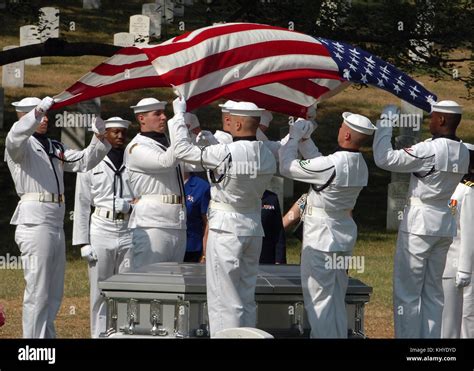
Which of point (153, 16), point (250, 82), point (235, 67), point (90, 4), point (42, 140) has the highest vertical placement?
point (90, 4)

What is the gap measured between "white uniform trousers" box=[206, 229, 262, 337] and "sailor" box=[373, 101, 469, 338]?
125 cm

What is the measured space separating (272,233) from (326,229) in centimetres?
189

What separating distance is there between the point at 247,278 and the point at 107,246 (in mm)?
2396

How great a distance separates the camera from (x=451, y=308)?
452 inches

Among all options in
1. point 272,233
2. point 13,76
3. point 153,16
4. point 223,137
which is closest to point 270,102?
point 223,137

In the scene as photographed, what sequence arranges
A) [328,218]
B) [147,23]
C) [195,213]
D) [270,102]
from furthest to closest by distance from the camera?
[147,23] → [195,213] → [270,102] → [328,218]

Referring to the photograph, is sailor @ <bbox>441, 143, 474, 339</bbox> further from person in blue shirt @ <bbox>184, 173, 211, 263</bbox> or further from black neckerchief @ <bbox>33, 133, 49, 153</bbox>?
black neckerchief @ <bbox>33, 133, 49, 153</bbox>

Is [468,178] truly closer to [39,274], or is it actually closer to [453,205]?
[453,205]

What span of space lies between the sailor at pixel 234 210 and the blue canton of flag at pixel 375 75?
94cm

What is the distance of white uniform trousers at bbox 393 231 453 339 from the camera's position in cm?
1078

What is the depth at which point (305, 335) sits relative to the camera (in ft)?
34.2

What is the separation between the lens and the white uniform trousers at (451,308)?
37.6 ft

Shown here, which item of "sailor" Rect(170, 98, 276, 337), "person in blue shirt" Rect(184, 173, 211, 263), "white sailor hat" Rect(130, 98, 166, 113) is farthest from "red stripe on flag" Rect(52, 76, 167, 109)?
"person in blue shirt" Rect(184, 173, 211, 263)
